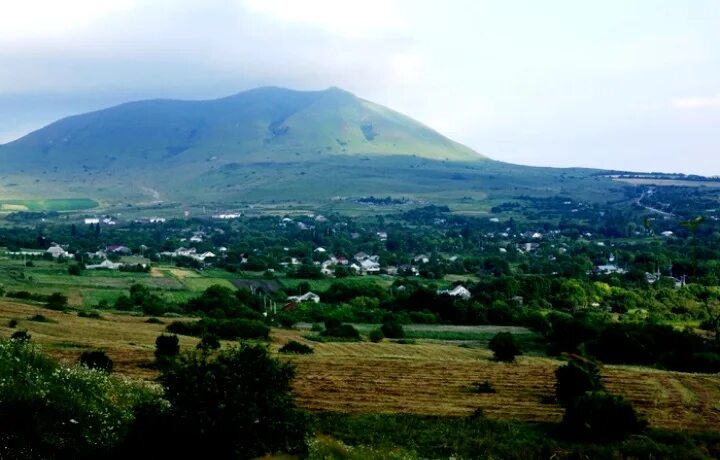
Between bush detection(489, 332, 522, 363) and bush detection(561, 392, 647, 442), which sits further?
bush detection(489, 332, 522, 363)

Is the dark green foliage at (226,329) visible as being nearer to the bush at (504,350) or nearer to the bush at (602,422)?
the bush at (504,350)

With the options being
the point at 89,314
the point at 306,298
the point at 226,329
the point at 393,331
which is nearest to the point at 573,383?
the point at 226,329

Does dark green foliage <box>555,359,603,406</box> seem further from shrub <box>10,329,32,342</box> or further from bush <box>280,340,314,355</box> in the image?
shrub <box>10,329,32,342</box>

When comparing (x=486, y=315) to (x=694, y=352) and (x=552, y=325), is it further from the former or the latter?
(x=694, y=352)

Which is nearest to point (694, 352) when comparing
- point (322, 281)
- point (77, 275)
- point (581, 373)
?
point (581, 373)

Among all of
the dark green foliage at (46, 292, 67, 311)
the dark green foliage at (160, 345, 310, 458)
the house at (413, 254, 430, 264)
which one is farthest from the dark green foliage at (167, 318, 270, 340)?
the house at (413, 254, 430, 264)

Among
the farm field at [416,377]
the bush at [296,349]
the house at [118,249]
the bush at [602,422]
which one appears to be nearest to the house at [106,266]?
the house at [118,249]
